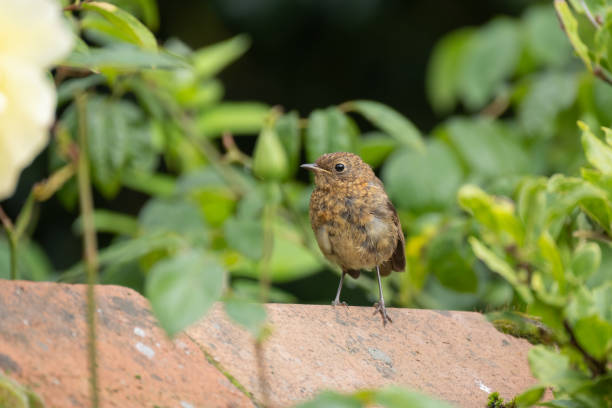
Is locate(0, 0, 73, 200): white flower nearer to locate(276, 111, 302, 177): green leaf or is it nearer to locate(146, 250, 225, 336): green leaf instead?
locate(146, 250, 225, 336): green leaf

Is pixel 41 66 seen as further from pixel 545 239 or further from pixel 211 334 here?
pixel 211 334

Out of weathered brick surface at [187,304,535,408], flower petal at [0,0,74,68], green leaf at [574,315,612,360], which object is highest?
flower petal at [0,0,74,68]

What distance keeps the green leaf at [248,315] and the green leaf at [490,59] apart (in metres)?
2.85

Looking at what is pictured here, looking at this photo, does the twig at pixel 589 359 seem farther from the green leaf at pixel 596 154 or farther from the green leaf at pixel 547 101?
the green leaf at pixel 547 101

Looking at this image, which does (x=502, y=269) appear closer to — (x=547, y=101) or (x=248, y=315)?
(x=248, y=315)

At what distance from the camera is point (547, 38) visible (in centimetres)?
343

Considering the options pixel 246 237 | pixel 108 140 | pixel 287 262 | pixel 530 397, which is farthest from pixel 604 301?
pixel 108 140

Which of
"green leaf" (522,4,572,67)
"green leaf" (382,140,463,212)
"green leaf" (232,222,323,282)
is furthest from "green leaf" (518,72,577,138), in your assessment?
"green leaf" (232,222,323,282)

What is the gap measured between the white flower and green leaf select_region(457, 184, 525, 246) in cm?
65

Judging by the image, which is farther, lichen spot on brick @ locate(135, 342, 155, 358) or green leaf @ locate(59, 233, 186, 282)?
green leaf @ locate(59, 233, 186, 282)

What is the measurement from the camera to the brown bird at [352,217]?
100.0 inches

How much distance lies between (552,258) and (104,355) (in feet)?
2.35

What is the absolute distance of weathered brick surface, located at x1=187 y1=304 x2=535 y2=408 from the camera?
148 centimetres

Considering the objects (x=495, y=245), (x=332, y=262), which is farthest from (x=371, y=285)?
(x=495, y=245)
